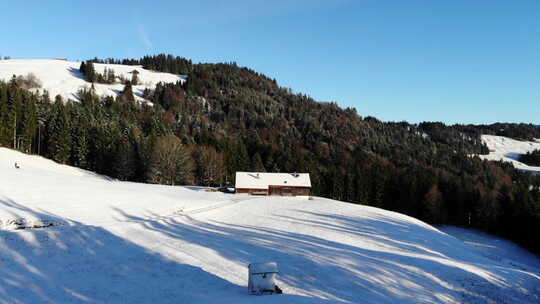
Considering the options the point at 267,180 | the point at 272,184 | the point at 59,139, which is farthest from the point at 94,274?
the point at 59,139

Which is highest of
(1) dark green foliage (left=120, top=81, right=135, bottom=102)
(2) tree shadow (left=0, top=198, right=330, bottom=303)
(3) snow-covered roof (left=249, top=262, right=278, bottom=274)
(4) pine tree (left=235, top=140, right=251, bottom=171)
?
(1) dark green foliage (left=120, top=81, right=135, bottom=102)

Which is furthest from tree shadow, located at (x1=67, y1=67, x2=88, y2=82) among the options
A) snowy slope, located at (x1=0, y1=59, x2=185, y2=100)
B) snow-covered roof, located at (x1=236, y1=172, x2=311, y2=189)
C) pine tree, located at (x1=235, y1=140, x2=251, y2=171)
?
snow-covered roof, located at (x1=236, y1=172, x2=311, y2=189)

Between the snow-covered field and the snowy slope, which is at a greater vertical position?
the snowy slope

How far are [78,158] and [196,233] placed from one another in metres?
62.2

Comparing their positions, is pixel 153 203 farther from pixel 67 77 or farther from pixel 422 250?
pixel 67 77

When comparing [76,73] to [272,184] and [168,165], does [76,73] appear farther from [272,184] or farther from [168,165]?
[272,184]

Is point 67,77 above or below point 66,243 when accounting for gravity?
above

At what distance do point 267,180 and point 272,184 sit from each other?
1.38 m

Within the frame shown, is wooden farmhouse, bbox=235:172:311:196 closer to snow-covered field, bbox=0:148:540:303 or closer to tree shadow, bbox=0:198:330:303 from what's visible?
snow-covered field, bbox=0:148:540:303

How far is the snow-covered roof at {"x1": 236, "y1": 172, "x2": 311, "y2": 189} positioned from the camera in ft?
215

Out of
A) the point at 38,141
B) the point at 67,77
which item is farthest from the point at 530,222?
the point at 67,77

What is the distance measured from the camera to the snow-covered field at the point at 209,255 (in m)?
16.1

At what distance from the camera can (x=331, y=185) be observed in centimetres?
9444

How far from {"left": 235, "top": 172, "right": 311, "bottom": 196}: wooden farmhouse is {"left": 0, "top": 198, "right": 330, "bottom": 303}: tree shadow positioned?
139 ft
